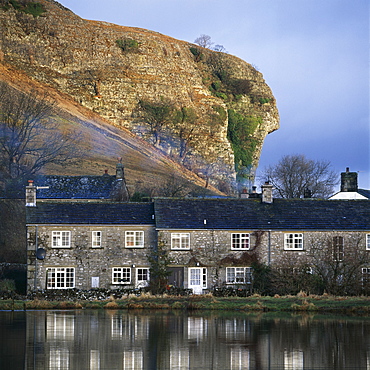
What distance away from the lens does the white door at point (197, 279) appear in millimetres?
44469

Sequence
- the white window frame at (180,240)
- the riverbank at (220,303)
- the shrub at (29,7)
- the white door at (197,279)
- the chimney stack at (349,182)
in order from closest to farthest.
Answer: the riverbank at (220,303)
the white door at (197,279)
the white window frame at (180,240)
the chimney stack at (349,182)
the shrub at (29,7)

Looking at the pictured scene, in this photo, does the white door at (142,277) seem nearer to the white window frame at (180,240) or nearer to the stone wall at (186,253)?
the stone wall at (186,253)

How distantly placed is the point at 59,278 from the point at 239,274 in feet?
33.7

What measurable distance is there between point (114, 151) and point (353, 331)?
70.7 metres

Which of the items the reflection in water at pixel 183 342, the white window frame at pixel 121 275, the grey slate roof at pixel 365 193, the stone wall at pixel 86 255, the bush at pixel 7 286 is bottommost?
the reflection in water at pixel 183 342

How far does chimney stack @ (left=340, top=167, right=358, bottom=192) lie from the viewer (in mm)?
62406

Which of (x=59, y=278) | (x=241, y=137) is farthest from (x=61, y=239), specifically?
(x=241, y=137)

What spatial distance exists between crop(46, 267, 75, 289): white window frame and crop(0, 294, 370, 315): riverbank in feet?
10.7

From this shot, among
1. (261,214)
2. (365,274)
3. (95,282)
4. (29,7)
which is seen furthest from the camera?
(29,7)

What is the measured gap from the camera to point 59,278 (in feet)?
146

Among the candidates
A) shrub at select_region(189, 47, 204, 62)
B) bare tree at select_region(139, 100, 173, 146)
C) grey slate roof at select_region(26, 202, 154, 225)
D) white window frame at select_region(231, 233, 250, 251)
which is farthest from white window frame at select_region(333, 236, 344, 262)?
shrub at select_region(189, 47, 204, 62)

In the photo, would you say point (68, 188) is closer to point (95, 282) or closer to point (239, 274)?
point (95, 282)

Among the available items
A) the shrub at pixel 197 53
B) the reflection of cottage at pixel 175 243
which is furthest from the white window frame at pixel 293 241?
the shrub at pixel 197 53

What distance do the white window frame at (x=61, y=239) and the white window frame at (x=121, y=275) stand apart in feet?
10.0
